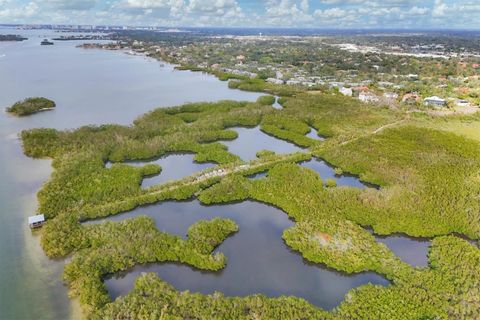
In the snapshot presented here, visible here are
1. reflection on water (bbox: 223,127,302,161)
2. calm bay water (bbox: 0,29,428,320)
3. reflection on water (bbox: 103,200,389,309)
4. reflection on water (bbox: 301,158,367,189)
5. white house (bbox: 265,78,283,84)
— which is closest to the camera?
calm bay water (bbox: 0,29,428,320)

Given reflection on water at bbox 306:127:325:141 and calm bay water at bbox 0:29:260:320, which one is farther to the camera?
reflection on water at bbox 306:127:325:141

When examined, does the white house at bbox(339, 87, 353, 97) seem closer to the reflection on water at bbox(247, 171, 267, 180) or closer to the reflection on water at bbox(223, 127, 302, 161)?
the reflection on water at bbox(223, 127, 302, 161)

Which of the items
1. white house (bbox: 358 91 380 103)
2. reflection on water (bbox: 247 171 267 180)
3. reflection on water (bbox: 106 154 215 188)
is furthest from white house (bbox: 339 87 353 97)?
reflection on water (bbox: 106 154 215 188)

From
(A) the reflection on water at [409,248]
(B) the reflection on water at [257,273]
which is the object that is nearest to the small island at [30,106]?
(B) the reflection on water at [257,273]

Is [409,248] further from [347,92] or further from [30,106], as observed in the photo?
[30,106]

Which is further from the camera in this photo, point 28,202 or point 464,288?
point 28,202

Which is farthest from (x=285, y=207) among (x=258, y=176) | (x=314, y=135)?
(x=314, y=135)

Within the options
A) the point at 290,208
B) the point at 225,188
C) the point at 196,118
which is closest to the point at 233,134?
the point at 196,118

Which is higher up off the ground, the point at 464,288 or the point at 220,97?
the point at 220,97

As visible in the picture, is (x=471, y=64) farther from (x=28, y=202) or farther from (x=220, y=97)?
(x=28, y=202)
